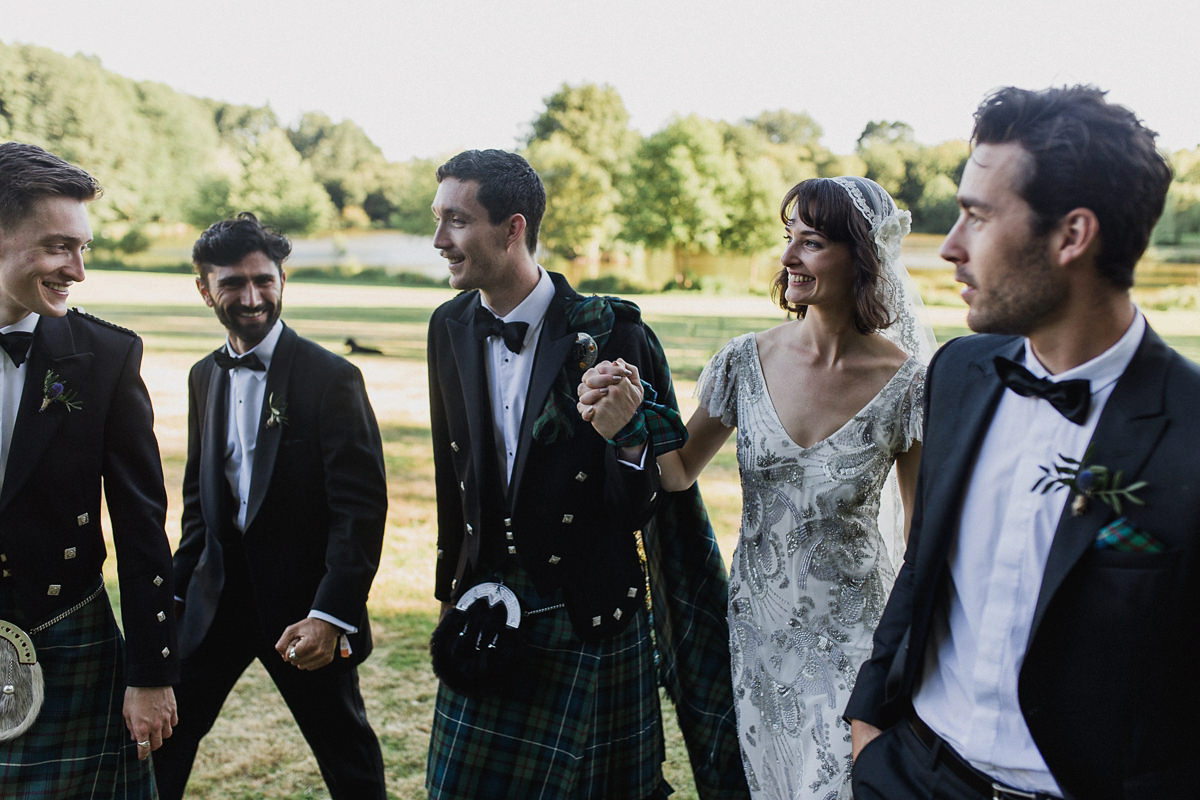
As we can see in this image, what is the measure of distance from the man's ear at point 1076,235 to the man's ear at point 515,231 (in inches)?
72.6

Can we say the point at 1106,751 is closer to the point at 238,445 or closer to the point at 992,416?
the point at 992,416

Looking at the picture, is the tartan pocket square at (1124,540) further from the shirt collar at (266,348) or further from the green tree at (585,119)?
the green tree at (585,119)

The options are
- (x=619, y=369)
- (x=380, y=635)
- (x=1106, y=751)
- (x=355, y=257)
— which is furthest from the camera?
(x=355, y=257)

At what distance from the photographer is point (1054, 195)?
184 cm

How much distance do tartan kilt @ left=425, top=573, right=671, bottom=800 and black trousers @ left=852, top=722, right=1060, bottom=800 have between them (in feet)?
3.58

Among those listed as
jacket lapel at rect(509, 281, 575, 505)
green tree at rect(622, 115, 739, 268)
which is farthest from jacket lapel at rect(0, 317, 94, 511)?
green tree at rect(622, 115, 739, 268)

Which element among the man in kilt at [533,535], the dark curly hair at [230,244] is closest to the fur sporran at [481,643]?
the man in kilt at [533,535]

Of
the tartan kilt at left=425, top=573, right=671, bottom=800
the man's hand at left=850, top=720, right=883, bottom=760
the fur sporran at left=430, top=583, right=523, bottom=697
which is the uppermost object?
the man's hand at left=850, top=720, right=883, bottom=760

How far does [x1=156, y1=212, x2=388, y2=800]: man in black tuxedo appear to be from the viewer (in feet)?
10.9

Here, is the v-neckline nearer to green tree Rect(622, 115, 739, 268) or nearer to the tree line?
the tree line

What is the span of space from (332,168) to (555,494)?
6094cm

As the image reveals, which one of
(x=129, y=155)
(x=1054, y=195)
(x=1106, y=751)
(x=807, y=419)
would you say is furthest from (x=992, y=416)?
(x=129, y=155)

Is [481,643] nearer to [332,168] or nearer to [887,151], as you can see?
[887,151]

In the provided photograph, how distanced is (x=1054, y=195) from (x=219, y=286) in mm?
2745
